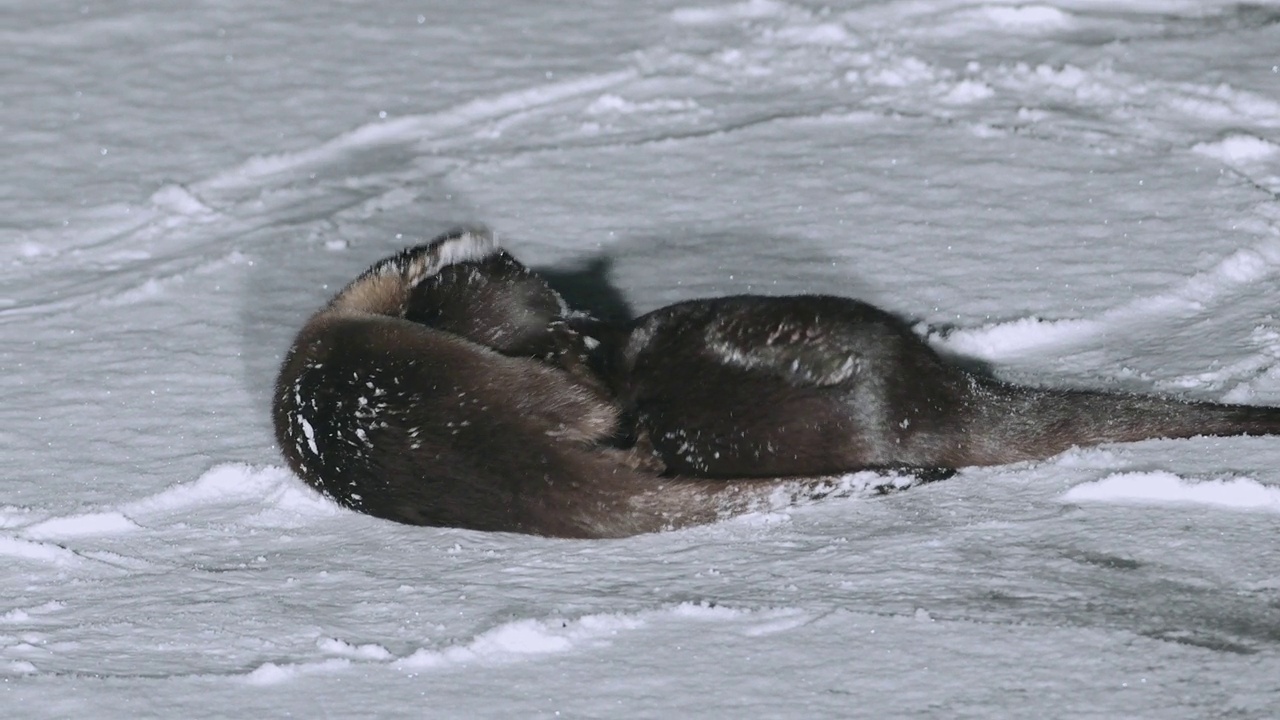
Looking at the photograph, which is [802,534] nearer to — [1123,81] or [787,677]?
[787,677]

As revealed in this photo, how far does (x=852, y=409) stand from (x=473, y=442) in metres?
0.69

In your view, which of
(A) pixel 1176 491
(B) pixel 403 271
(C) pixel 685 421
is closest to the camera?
(A) pixel 1176 491

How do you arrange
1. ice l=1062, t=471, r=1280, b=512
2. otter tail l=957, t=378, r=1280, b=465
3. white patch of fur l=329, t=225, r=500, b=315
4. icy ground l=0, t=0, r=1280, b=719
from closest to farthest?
icy ground l=0, t=0, r=1280, b=719 → ice l=1062, t=471, r=1280, b=512 → otter tail l=957, t=378, r=1280, b=465 → white patch of fur l=329, t=225, r=500, b=315

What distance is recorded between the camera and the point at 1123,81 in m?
5.19

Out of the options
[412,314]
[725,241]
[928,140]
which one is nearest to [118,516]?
Result: [412,314]

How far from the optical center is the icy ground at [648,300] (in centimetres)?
268

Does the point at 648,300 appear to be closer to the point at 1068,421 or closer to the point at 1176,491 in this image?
the point at 1068,421

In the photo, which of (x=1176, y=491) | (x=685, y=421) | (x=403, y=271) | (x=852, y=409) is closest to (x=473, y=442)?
(x=685, y=421)

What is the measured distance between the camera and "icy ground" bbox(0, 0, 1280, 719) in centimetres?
268

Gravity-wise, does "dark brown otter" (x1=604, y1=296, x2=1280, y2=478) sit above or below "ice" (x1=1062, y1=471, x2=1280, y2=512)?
above

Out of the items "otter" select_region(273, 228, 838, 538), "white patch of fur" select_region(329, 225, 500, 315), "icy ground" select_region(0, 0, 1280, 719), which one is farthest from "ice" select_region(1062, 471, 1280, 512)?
"white patch of fur" select_region(329, 225, 500, 315)

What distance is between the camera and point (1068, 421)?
3043 millimetres

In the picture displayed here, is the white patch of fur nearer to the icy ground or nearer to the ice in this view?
the icy ground

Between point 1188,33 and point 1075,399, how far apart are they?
294 centimetres
